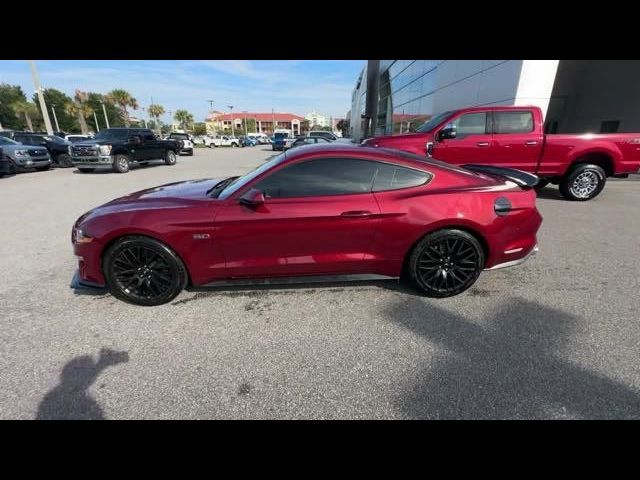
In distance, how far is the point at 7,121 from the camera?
67688 mm

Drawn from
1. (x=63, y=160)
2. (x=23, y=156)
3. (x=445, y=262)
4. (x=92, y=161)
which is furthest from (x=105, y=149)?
(x=445, y=262)

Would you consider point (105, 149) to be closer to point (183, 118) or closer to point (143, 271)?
point (143, 271)

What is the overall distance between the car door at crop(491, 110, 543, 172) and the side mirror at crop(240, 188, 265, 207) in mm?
5945

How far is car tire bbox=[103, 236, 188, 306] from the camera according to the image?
9.18ft

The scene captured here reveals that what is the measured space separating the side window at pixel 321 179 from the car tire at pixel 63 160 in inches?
633

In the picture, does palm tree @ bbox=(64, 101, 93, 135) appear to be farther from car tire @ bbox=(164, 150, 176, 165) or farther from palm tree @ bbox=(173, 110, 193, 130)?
car tire @ bbox=(164, 150, 176, 165)

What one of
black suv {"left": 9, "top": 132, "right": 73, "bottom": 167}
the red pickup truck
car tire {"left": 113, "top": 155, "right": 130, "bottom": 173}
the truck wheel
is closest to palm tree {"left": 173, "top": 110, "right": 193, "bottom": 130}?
black suv {"left": 9, "top": 132, "right": 73, "bottom": 167}

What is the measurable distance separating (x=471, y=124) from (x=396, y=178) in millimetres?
4858

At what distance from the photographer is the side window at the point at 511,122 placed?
255 inches

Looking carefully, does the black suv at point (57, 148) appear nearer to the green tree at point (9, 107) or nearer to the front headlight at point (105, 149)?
the front headlight at point (105, 149)

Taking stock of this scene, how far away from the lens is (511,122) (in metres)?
6.49
